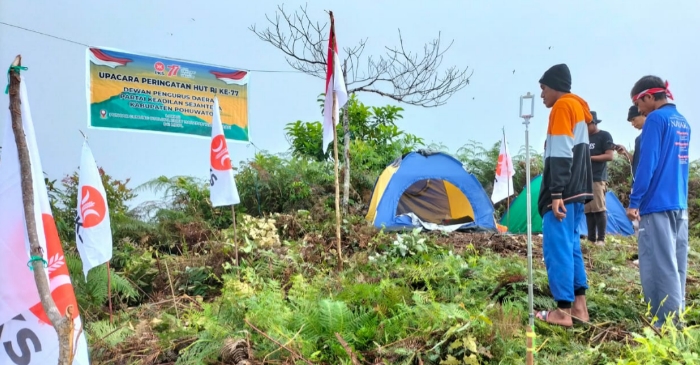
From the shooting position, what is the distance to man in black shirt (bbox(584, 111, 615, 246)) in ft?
21.3

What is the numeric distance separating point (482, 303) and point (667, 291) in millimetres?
1219

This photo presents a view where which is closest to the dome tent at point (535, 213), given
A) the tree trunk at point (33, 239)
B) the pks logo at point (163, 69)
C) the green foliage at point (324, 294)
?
the green foliage at point (324, 294)

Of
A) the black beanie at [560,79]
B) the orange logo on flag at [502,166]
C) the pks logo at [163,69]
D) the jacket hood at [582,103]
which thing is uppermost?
the pks logo at [163,69]

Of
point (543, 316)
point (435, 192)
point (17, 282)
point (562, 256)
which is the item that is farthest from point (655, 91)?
point (435, 192)

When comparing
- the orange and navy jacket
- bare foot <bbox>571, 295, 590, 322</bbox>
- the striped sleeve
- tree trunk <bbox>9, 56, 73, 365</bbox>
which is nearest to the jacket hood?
the orange and navy jacket

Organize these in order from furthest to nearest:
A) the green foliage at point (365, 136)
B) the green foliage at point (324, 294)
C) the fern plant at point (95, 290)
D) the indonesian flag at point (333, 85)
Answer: the green foliage at point (365, 136), the indonesian flag at point (333, 85), the fern plant at point (95, 290), the green foliage at point (324, 294)

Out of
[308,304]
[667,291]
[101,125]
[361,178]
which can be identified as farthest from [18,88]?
[361,178]

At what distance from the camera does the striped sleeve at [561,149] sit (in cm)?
330

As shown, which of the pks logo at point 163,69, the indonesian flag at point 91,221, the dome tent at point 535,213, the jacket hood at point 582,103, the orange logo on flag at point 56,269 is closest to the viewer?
the orange logo on flag at point 56,269

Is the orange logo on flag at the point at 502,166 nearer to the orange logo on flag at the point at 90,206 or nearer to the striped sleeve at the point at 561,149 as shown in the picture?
the striped sleeve at the point at 561,149

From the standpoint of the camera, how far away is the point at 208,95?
8906 millimetres

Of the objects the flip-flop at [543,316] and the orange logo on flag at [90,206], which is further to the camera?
the orange logo on flag at [90,206]

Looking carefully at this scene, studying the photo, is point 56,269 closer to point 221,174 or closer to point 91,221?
point 91,221

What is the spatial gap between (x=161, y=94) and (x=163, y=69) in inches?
17.2
